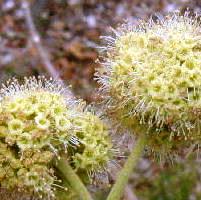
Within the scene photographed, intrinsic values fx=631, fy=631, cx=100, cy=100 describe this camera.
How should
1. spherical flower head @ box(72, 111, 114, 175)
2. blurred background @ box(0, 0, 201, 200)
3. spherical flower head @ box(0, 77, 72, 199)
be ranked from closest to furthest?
spherical flower head @ box(0, 77, 72, 199) → spherical flower head @ box(72, 111, 114, 175) → blurred background @ box(0, 0, 201, 200)

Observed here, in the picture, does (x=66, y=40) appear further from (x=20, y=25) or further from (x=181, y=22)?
(x=181, y=22)

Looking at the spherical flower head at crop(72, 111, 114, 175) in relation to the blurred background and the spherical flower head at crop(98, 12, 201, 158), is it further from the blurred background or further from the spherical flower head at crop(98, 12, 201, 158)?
the blurred background

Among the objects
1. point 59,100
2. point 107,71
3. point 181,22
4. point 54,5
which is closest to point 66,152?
point 59,100

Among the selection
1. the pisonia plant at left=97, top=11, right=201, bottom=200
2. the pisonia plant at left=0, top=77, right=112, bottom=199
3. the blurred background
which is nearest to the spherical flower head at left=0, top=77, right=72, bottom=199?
the pisonia plant at left=0, top=77, right=112, bottom=199

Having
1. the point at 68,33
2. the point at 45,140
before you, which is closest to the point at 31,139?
the point at 45,140

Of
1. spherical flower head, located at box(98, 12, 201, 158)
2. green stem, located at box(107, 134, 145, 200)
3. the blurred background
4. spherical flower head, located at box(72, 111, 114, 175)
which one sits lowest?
green stem, located at box(107, 134, 145, 200)

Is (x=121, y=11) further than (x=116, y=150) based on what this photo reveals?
Yes
